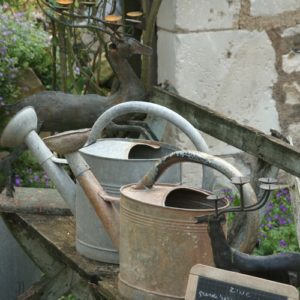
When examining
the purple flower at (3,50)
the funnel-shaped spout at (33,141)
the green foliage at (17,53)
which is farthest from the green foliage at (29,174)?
the funnel-shaped spout at (33,141)

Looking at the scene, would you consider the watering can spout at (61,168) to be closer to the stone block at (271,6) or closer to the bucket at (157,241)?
the bucket at (157,241)

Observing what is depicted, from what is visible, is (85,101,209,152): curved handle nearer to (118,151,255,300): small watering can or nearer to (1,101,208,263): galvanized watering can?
(1,101,208,263): galvanized watering can

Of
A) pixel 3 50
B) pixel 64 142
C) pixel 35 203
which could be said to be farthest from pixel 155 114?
pixel 3 50

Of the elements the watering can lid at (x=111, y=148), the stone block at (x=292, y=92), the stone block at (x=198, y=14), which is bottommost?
the stone block at (x=292, y=92)

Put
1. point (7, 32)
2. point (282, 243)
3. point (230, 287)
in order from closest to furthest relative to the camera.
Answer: point (230, 287), point (282, 243), point (7, 32)

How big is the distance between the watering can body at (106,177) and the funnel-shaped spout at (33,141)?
0.07 m

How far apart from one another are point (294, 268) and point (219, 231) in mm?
Result: 195

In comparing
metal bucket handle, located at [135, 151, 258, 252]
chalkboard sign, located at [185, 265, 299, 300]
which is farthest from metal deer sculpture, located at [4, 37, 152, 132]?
chalkboard sign, located at [185, 265, 299, 300]

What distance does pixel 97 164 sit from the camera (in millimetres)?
2627

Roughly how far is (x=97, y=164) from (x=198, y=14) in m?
1.41

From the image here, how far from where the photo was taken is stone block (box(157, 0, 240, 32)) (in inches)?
150

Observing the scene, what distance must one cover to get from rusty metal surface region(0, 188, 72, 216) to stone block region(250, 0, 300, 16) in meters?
1.23

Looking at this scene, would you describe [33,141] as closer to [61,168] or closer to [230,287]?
[61,168]

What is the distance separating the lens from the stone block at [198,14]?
3799 mm
